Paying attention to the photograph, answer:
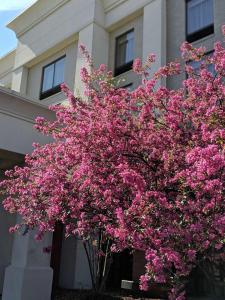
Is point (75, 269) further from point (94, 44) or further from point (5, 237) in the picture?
point (94, 44)

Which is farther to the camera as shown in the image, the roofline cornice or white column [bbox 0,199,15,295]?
the roofline cornice

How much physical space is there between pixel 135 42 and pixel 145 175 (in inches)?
398

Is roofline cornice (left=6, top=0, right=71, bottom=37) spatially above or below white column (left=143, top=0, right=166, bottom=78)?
above

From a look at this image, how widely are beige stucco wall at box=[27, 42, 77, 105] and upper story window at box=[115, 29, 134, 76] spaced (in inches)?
77.8

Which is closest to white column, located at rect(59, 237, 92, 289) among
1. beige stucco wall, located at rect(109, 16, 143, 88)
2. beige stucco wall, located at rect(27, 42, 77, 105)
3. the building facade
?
the building facade

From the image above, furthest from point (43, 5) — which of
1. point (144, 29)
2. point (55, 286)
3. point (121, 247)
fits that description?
point (121, 247)

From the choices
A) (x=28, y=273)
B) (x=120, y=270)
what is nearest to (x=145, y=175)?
(x=28, y=273)

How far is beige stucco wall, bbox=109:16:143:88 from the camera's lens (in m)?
15.6

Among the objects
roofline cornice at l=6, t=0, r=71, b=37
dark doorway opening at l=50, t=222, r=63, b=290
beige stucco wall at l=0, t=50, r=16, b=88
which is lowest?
dark doorway opening at l=50, t=222, r=63, b=290

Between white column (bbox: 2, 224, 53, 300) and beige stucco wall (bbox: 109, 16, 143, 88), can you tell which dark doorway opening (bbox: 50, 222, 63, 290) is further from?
beige stucco wall (bbox: 109, 16, 143, 88)

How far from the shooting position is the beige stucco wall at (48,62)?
57.5 feet

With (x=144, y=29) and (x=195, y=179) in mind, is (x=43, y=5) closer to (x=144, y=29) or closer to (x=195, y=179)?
(x=144, y=29)

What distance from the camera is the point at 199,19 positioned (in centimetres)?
1449

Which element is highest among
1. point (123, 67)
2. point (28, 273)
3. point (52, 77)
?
point (52, 77)
